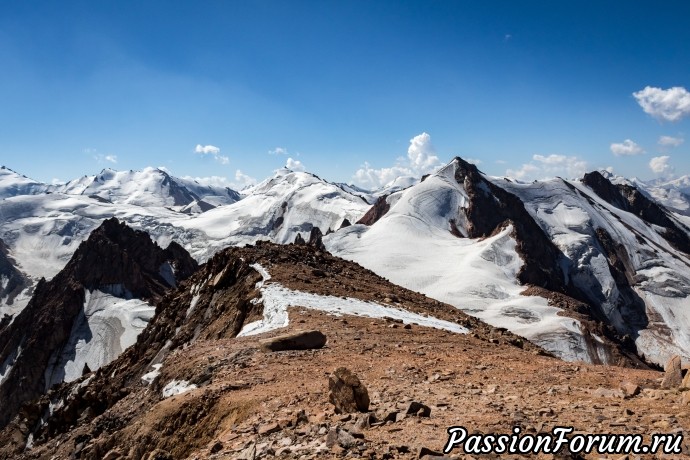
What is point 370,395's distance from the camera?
10312mm

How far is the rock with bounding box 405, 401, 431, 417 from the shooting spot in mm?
8195

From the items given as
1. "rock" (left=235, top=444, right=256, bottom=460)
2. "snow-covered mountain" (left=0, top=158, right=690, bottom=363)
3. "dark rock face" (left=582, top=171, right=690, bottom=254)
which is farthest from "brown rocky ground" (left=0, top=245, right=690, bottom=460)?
"dark rock face" (left=582, top=171, right=690, bottom=254)

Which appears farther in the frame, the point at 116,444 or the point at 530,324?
the point at 530,324

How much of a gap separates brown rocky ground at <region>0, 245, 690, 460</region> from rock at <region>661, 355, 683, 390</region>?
0.27m

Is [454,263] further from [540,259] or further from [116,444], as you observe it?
[116,444]

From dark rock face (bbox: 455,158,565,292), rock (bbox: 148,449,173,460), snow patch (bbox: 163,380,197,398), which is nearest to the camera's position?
rock (bbox: 148,449,173,460)

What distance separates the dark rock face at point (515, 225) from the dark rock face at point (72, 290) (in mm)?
80769

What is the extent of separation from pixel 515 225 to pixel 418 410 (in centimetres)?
11294

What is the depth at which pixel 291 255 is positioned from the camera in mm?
30078

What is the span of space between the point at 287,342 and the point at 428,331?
6310mm

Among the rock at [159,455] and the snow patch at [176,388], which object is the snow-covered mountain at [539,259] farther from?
the rock at [159,455]

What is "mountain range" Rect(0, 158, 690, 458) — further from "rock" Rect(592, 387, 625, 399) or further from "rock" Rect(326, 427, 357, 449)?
"rock" Rect(592, 387, 625, 399)

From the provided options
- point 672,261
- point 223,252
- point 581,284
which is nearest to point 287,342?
point 223,252

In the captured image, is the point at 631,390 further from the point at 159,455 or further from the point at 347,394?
the point at 159,455
